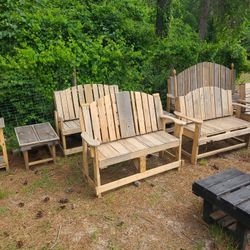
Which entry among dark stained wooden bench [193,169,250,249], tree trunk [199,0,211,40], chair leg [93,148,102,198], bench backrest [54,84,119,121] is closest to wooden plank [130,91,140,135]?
chair leg [93,148,102,198]

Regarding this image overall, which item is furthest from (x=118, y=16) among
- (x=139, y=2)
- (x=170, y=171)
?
(x=170, y=171)

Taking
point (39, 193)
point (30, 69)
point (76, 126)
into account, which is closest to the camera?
point (39, 193)

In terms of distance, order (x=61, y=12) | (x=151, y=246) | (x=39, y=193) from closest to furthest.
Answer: (x=151, y=246) → (x=39, y=193) → (x=61, y=12)

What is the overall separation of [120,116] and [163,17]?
4342 millimetres

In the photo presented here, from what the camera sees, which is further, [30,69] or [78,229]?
[30,69]

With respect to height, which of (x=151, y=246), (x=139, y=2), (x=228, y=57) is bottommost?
(x=151, y=246)

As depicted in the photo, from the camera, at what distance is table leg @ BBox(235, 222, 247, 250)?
2.40 meters

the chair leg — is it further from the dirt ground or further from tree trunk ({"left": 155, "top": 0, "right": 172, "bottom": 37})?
tree trunk ({"left": 155, "top": 0, "right": 172, "bottom": 37})

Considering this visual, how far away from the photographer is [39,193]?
3400 millimetres

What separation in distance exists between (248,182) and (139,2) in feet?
25.3

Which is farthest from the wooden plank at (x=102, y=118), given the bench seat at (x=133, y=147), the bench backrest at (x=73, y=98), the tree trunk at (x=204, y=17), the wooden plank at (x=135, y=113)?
the tree trunk at (x=204, y=17)

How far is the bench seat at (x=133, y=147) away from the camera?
10.5ft

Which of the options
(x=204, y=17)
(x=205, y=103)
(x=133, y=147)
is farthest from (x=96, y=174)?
(x=204, y=17)

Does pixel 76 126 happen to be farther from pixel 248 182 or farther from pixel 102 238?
pixel 248 182
